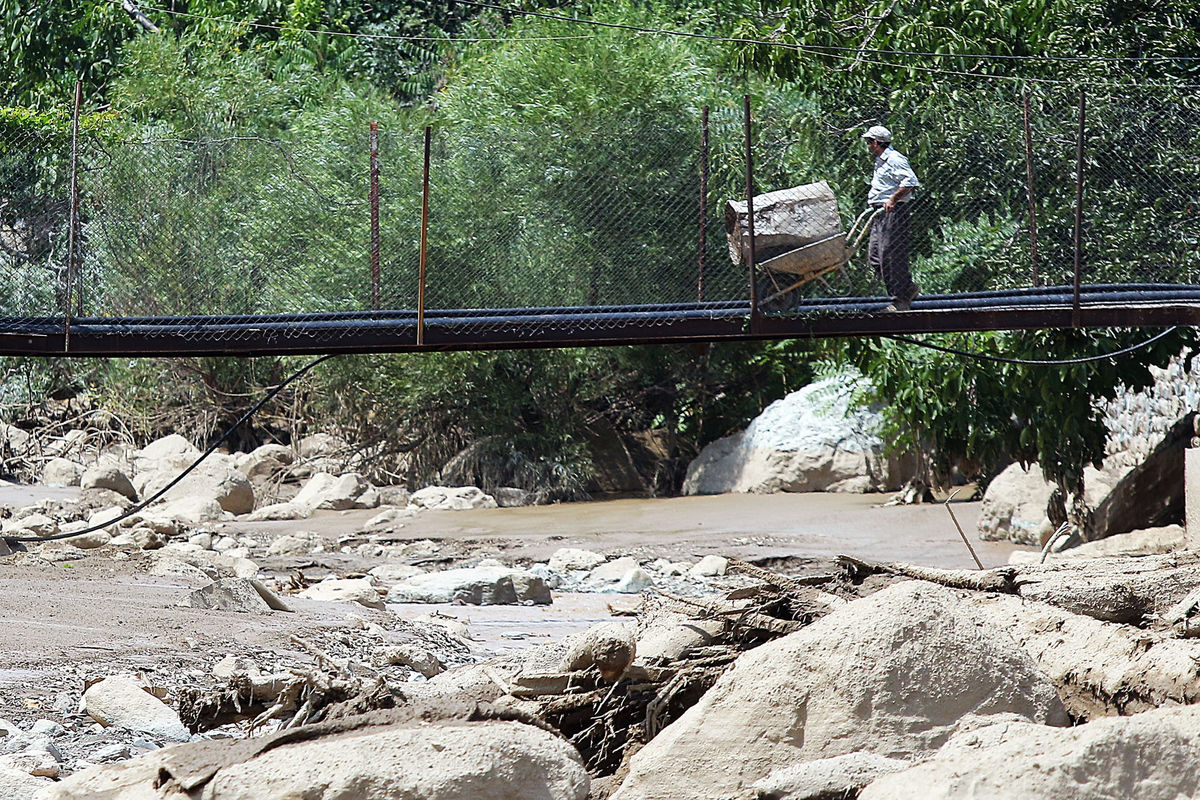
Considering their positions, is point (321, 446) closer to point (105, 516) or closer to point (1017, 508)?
point (105, 516)

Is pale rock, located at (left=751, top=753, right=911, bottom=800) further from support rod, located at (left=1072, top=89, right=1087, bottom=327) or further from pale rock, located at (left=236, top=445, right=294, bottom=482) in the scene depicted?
pale rock, located at (left=236, top=445, right=294, bottom=482)

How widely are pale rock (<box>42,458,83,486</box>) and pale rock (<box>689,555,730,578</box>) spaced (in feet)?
35.1

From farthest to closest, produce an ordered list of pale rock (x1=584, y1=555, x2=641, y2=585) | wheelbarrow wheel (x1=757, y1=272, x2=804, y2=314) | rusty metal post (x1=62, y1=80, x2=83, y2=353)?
pale rock (x1=584, y1=555, x2=641, y2=585) → wheelbarrow wheel (x1=757, y1=272, x2=804, y2=314) → rusty metal post (x1=62, y1=80, x2=83, y2=353)

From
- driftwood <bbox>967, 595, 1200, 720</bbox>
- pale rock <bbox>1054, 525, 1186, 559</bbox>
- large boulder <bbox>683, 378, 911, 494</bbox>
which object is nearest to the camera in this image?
driftwood <bbox>967, 595, 1200, 720</bbox>

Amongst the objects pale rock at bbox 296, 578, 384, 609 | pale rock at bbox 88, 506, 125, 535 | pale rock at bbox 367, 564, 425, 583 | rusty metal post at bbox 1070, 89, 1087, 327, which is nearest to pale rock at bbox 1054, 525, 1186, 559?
rusty metal post at bbox 1070, 89, 1087, 327

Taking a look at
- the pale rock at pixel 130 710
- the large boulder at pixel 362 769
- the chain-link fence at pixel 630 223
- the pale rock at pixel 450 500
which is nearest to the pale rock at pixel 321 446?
the pale rock at pixel 450 500

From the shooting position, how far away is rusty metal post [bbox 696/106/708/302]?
8.98 metres

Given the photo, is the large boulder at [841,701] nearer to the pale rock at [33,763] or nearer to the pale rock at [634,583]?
the pale rock at [33,763]

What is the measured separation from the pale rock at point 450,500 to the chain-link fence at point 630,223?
21.5ft

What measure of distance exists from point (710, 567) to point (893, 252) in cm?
367

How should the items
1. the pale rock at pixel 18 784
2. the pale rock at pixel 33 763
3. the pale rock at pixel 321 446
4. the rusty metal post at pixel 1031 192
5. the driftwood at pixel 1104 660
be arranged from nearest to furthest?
1. the pale rock at pixel 18 784
2. the pale rock at pixel 33 763
3. the driftwood at pixel 1104 660
4. the rusty metal post at pixel 1031 192
5. the pale rock at pixel 321 446

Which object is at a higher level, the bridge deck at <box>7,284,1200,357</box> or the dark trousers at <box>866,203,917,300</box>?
the dark trousers at <box>866,203,917,300</box>

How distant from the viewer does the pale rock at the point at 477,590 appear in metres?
9.66

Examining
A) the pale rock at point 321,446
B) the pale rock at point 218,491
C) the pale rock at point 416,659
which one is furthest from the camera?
the pale rock at point 321,446
